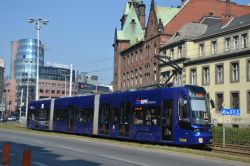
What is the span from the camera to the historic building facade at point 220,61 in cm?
4719

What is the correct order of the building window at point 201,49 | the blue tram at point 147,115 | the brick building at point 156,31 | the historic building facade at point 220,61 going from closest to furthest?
the blue tram at point 147,115 → the historic building facade at point 220,61 → the building window at point 201,49 → the brick building at point 156,31

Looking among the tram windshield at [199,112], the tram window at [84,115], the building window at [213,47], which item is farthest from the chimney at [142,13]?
the tram windshield at [199,112]

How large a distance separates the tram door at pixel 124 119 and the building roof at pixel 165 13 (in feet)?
133

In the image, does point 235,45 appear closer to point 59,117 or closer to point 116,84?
point 59,117

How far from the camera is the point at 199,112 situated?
25203 mm

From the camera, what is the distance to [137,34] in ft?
288

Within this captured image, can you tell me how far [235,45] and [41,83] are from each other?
11793cm

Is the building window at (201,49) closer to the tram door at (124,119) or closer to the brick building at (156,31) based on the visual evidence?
the brick building at (156,31)

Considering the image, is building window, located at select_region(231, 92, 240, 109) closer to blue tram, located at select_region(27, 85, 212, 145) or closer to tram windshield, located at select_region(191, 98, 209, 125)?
blue tram, located at select_region(27, 85, 212, 145)

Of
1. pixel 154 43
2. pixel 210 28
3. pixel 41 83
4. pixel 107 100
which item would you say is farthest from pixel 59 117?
pixel 41 83

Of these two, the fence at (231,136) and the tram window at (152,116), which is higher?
the tram window at (152,116)

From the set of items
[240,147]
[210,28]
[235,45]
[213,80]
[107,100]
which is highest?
[210,28]

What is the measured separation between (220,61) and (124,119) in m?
24.2

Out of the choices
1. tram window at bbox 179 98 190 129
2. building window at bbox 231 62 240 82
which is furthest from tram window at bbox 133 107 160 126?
building window at bbox 231 62 240 82
